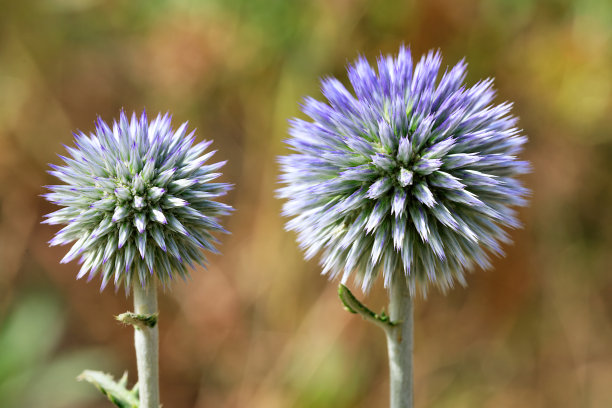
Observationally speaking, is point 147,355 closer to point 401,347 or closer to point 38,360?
point 401,347

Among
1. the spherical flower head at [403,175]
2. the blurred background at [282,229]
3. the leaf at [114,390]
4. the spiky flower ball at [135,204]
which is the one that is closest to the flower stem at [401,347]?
the spherical flower head at [403,175]

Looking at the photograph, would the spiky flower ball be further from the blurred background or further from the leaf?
the blurred background

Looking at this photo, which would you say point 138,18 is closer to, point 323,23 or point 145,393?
point 323,23

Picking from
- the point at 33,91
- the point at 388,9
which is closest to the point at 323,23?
the point at 388,9

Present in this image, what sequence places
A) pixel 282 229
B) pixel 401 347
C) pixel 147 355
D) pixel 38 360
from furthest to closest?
pixel 282 229
pixel 38 360
pixel 401 347
pixel 147 355

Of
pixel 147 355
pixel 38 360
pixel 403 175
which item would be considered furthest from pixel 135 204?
pixel 38 360

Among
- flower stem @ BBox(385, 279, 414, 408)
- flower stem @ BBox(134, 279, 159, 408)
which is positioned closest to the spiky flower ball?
flower stem @ BBox(134, 279, 159, 408)

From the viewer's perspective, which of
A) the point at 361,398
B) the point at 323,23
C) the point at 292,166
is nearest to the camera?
the point at 292,166
